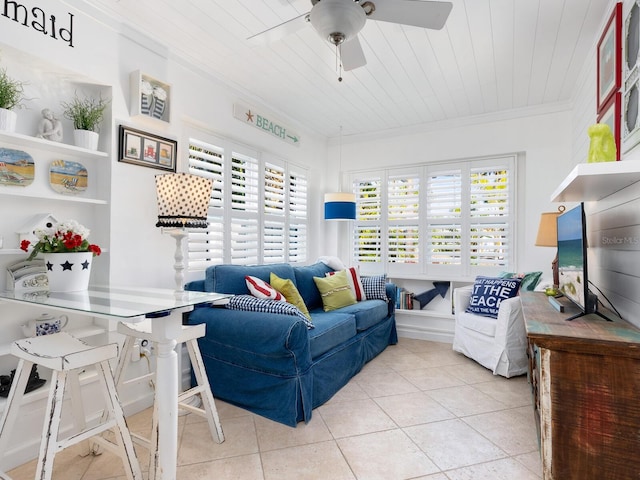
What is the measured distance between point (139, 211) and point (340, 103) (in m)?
2.19

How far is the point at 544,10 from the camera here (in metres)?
2.11

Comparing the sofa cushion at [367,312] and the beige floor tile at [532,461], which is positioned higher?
the sofa cushion at [367,312]

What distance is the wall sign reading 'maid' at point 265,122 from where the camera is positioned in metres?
3.28

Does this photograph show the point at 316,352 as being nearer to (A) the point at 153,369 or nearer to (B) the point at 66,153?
(A) the point at 153,369

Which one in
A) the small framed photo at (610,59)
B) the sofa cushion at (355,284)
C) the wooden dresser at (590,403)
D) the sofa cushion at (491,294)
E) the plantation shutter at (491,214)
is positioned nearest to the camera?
the wooden dresser at (590,403)

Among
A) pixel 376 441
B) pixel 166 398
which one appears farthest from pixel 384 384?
pixel 166 398

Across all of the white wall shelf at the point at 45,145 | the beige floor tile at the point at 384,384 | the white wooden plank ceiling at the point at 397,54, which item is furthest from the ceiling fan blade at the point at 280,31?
the beige floor tile at the point at 384,384

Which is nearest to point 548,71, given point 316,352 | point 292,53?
point 292,53

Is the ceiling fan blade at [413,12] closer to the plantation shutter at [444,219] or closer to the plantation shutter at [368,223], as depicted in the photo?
the plantation shutter at [444,219]

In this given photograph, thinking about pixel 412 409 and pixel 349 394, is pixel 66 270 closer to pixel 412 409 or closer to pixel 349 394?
pixel 349 394

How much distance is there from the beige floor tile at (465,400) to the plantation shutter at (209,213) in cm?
209

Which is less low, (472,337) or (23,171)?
(23,171)

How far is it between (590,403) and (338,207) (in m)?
3.01

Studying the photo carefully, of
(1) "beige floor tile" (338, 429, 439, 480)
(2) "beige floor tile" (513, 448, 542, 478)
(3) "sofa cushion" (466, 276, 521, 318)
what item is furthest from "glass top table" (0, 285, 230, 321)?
(3) "sofa cushion" (466, 276, 521, 318)
